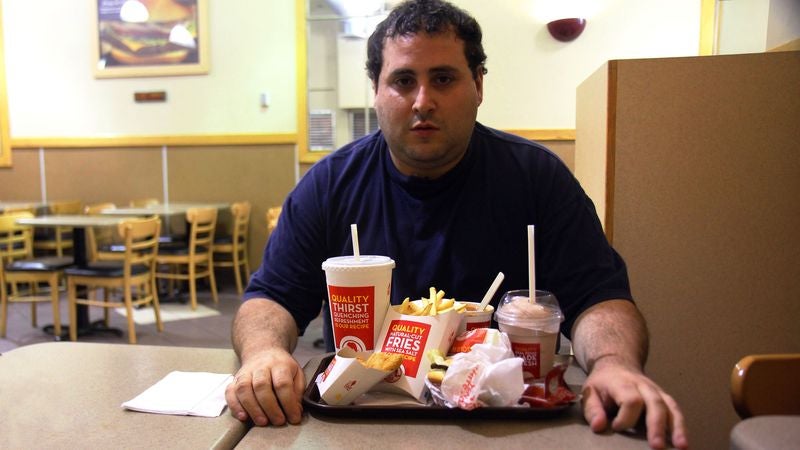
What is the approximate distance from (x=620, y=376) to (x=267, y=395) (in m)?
0.55

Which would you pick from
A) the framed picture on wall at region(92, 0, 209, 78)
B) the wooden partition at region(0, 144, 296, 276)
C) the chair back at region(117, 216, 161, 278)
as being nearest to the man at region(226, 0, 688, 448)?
the chair back at region(117, 216, 161, 278)

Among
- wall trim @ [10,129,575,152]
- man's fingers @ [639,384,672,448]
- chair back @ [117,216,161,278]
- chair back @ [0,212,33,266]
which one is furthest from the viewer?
wall trim @ [10,129,575,152]

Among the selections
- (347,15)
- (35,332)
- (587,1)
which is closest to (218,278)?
(35,332)

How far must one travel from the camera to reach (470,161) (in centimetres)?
143

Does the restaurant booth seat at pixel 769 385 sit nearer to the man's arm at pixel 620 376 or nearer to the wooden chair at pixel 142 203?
the man's arm at pixel 620 376

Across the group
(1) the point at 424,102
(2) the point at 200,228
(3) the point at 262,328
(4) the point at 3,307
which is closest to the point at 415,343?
(3) the point at 262,328

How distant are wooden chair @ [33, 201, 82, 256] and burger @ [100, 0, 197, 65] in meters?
1.65

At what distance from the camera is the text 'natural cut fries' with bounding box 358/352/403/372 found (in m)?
0.85

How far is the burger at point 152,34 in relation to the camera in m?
5.90

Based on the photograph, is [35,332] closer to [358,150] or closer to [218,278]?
[218,278]

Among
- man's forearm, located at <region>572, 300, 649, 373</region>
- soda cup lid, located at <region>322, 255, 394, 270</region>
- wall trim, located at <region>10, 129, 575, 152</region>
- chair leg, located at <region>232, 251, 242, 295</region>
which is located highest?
wall trim, located at <region>10, 129, 575, 152</region>

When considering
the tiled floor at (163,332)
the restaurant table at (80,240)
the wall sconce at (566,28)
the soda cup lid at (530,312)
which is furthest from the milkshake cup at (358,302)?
the wall sconce at (566,28)

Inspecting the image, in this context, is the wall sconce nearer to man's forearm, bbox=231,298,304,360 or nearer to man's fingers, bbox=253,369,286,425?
man's forearm, bbox=231,298,304,360

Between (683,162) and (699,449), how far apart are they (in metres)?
1.00
